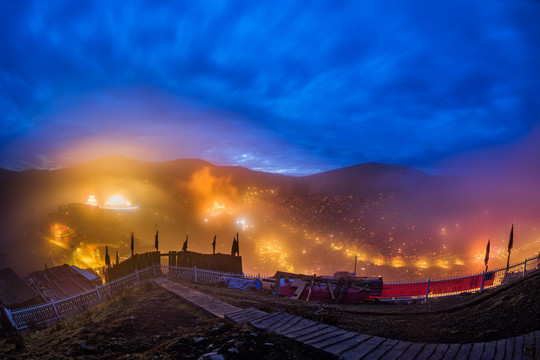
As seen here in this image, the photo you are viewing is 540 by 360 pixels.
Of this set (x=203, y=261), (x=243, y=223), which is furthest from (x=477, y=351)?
(x=243, y=223)

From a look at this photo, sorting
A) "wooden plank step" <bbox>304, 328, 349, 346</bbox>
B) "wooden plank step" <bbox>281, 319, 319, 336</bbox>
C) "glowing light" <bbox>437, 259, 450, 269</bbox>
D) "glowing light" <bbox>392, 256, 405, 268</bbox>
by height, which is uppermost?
"wooden plank step" <bbox>304, 328, 349, 346</bbox>

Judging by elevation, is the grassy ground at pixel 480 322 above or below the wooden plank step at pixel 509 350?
below

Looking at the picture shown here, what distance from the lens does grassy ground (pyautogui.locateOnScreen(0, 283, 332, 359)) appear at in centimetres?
370

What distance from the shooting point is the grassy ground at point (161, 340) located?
3699mm

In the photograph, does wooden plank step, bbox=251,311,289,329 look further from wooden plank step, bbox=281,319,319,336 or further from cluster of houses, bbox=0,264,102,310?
cluster of houses, bbox=0,264,102,310

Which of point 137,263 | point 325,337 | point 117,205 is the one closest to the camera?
point 325,337

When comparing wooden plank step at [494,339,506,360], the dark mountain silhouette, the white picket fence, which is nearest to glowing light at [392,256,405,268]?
the dark mountain silhouette

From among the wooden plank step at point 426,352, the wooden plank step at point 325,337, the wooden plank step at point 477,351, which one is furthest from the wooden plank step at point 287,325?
the wooden plank step at point 477,351

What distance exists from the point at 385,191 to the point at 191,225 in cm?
6999

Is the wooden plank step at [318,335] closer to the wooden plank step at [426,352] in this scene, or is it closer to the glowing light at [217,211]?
the wooden plank step at [426,352]

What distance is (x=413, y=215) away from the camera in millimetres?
73688

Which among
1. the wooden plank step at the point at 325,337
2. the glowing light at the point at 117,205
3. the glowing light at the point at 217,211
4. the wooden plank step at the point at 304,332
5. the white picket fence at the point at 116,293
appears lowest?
the white picket fence at the point at 116,293

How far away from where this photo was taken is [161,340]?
17.4 ft

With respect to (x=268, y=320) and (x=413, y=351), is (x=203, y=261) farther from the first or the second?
(x=413, y=351)
